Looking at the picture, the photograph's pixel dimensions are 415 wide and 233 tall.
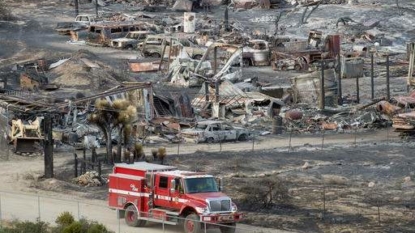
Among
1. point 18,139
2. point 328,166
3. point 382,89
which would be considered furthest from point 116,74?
point 328,166

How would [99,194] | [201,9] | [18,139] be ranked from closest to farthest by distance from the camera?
[99,194], [18,139], [201,9]

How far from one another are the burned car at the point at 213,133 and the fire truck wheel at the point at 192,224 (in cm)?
1983

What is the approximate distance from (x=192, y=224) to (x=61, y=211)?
211 inches

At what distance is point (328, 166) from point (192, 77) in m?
22.9

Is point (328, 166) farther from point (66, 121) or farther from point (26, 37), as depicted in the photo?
point (26, 37)

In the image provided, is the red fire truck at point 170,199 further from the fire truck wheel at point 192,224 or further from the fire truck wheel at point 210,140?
the fire truck wheel at point 210,140

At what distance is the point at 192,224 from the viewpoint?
107ft

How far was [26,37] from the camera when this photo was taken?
8344cm

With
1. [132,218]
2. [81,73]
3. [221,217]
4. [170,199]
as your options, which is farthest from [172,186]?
[81,73]

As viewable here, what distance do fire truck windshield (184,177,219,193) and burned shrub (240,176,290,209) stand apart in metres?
4.11

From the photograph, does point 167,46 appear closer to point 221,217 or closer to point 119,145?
point 119,145

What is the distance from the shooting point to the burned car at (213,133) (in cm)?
5272

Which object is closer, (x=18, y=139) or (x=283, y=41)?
(x=18, y=139)

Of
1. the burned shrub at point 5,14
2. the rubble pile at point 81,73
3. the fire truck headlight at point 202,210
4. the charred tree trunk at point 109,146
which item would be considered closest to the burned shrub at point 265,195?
the fire truck headlight at point 202,210
